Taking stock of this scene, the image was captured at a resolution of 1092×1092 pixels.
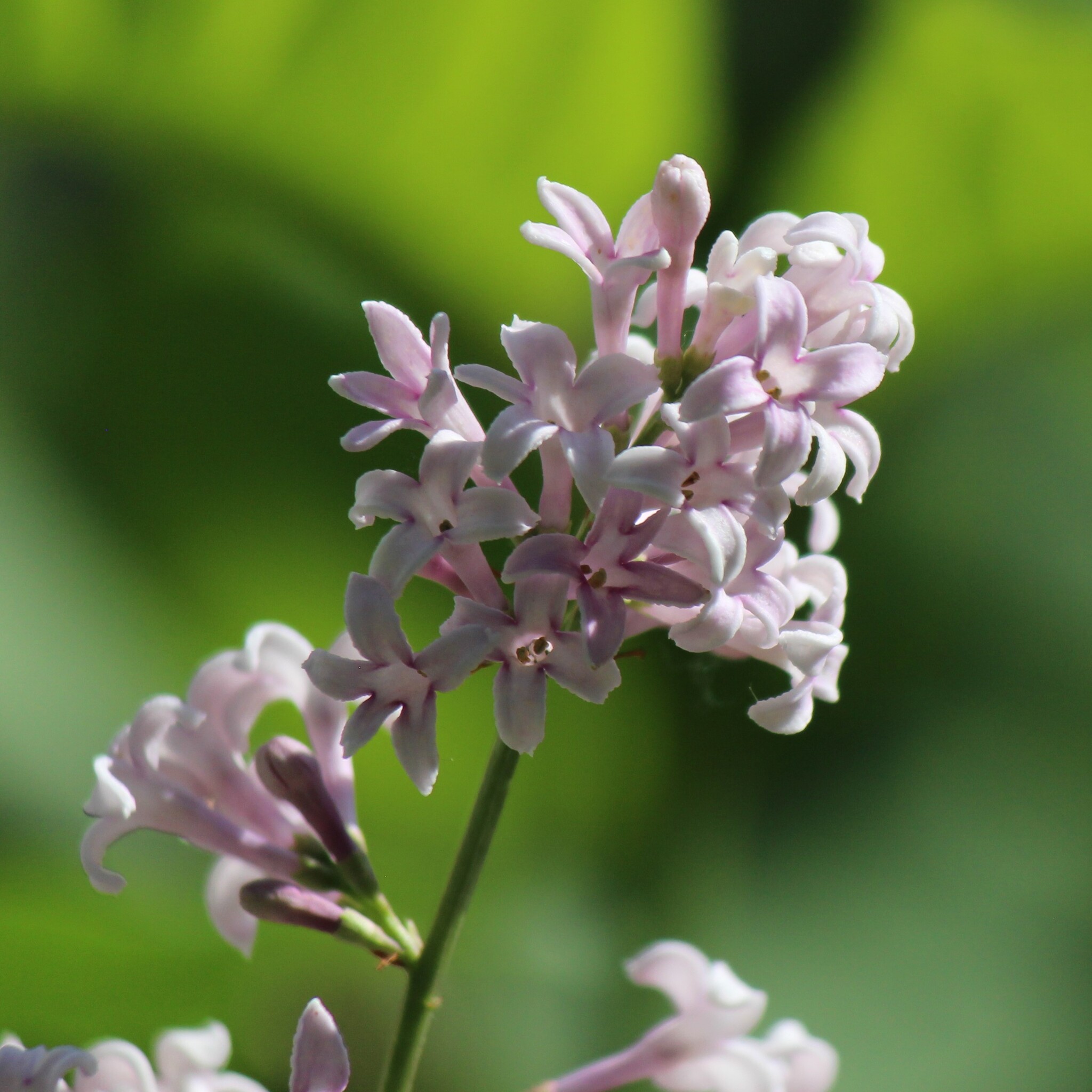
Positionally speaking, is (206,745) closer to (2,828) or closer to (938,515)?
(2,828)

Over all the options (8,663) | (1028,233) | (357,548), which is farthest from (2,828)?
(1028,233)

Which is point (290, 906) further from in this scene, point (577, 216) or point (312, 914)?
point (577, 216)

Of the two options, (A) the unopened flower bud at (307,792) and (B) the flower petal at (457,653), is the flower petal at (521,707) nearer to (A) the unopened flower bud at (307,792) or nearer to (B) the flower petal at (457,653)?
(B) the flower petal at (457,653)

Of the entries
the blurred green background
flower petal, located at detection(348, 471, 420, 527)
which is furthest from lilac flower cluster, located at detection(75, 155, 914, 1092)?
the blurred green background

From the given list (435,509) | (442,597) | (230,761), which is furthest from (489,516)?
(442,597)

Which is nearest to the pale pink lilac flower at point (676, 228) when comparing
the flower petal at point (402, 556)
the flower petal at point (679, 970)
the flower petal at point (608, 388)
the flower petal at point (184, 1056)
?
the flower petal at point (608, 388)

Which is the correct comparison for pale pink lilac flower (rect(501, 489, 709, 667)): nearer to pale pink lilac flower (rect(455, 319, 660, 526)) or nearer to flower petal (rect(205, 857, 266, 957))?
pale pink lilac flower (rect(455, 319, 660, 526))
